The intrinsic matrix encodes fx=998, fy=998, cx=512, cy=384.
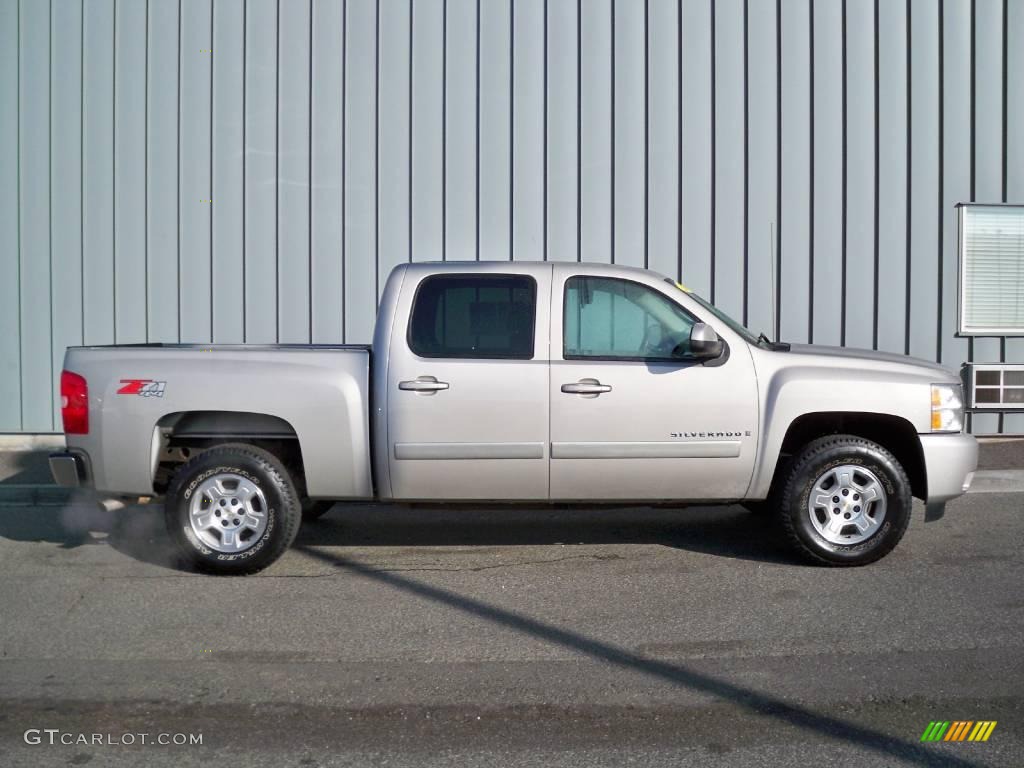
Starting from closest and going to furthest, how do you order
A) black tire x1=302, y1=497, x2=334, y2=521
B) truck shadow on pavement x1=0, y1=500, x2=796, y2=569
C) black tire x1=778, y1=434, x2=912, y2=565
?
black tire x1=778, y1=434, x2=912, y2=565 → truck shadow on pavement x1=0, y1=500, x2=796, y2=569 → black tire x1=302, y1=497, x2=334, y2=521

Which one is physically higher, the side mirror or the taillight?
the side mirror

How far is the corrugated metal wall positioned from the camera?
10484 mm

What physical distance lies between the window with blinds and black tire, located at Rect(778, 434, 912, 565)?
527 cm

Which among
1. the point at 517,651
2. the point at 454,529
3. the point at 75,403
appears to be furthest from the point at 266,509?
the point at 517,651

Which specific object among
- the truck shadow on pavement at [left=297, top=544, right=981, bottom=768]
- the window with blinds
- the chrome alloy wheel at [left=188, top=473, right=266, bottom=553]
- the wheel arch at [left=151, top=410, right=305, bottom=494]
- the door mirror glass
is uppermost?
the window with blinds

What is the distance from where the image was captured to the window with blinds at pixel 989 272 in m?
10.6

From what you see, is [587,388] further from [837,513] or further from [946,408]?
[946,408]

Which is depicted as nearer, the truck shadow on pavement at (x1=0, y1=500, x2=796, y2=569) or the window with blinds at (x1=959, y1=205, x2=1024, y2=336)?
the truck shadow on pavement at (x1=0, y1=500, x2=796, y2=569)

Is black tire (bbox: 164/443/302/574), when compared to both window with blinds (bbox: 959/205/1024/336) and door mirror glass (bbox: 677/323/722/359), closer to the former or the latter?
door mirror glass (bbox: 677/323/722/359)

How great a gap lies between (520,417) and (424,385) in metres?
0.60

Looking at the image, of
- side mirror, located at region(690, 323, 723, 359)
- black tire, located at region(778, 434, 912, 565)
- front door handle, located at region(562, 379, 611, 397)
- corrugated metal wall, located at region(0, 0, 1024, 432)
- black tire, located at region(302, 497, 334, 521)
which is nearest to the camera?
side mirror, located at region(690, 323, 723, 359)

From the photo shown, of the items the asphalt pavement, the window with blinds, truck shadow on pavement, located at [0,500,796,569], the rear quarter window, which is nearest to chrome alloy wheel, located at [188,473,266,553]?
the asphalt pavement

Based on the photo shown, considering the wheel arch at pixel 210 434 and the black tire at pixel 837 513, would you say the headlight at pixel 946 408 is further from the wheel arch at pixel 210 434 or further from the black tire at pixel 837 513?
the wheel arch at pixel 210 434

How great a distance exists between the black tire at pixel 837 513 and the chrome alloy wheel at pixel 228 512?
3.21m
